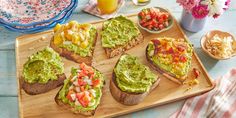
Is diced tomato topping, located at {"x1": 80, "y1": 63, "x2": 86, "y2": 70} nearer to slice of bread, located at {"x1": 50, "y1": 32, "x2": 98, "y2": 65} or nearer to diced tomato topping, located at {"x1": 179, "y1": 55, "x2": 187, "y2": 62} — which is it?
slice of bread, located at {"x1": 50, "y1": 32, "x2": 98, "y2": 65}

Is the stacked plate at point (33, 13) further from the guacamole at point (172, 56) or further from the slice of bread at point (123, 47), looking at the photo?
the guacamole at point (172, 56)

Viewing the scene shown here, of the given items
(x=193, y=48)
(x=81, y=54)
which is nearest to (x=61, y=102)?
(x=81, y=54)

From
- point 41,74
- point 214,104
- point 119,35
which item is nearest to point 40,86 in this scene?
point 41,74

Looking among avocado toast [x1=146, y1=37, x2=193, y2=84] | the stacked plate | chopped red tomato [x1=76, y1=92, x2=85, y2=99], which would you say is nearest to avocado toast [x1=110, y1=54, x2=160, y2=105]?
avocado toast [x1=146, y1=37, x2=193, y2=84]

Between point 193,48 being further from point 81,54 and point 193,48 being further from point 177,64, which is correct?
point 81,54

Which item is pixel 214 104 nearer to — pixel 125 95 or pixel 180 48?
pixel 180 48

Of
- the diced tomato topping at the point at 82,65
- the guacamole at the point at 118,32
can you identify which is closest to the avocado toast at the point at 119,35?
the guacamole at the point at 118,32

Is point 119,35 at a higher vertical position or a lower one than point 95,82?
higher
